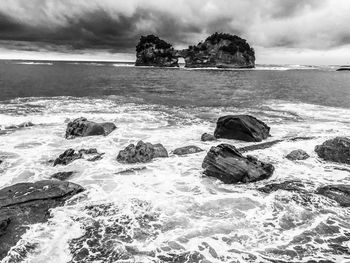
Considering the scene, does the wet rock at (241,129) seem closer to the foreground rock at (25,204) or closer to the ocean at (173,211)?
the ocean at (173,211)

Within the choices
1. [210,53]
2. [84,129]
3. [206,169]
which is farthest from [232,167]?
[210,53]

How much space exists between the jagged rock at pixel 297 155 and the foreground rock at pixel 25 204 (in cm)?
1028

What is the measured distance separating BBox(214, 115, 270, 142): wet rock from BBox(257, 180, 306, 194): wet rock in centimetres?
628

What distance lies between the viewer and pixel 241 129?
1875 cm

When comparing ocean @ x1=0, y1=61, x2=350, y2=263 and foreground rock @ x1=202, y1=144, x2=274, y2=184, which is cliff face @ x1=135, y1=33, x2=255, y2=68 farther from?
A: foreground rock @ x1=202, y1=144, x2=274, y2=184

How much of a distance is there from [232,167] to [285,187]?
2240 mm

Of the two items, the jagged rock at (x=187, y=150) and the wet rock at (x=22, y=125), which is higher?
the jagged rock at (x=187, y=150)

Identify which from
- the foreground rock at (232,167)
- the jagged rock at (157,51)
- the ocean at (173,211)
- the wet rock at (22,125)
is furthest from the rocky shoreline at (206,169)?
the jagged rock at (157,51)

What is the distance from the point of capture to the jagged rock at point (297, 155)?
15.2 m

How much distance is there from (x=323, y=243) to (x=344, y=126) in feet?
57.0

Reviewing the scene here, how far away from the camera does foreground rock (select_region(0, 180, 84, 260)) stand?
8655 mm

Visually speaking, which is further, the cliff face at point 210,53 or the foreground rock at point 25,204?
the cliff face at point 210,53

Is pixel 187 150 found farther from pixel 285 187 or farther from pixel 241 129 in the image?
pixel 285 187

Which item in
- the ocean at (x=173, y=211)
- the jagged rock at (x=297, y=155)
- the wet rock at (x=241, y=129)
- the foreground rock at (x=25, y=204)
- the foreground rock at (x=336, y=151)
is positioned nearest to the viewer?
the ocean at (x=173, y=211)
